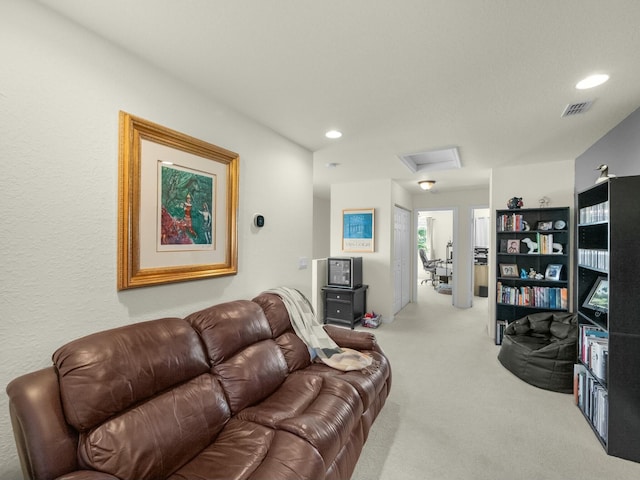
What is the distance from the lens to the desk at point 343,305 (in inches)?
182

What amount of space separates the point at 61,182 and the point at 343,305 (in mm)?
3852

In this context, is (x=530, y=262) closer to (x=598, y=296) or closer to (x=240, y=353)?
(x=598, y=296)

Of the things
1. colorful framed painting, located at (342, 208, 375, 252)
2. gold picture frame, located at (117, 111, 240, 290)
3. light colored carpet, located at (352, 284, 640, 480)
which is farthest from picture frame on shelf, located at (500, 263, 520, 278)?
gold picture frame, located at (117, 111, 240, 290)

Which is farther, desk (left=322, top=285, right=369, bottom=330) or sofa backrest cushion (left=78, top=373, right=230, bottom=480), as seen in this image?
desk (left=322, top=285, right=369, bottom=330)

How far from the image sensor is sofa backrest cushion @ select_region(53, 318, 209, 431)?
1.20m

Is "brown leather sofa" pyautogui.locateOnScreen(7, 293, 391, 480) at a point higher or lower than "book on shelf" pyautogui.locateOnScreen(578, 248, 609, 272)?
lower

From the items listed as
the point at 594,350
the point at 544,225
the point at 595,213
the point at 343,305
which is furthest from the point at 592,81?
the point at 343,305

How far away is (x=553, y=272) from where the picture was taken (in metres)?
3.80

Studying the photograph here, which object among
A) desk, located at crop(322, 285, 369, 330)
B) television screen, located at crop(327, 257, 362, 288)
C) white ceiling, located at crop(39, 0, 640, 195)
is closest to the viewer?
white ceiling, located at crop(39, 0, 640, 195)

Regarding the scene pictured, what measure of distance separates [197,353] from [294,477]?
0.82 metres

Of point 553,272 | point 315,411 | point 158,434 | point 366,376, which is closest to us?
point 158,434

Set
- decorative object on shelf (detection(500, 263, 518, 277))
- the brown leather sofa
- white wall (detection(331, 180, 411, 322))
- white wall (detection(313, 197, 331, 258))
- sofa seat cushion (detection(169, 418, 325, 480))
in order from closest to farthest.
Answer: the brown leather sofa → sofa seat cushion (detection(169, 418, 325, 480)) → decorative object on shelf (detection(500, 263, 518, 277)) → white wall (detection(331, 180, 411, 322)) → white wall (detection(313, 197, 331, 258))

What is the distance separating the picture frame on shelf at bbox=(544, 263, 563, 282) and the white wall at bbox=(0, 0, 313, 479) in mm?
4240

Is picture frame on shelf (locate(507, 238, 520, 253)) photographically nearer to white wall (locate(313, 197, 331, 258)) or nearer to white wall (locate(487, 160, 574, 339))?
white wall (locate(487, 160, 574, 339))
